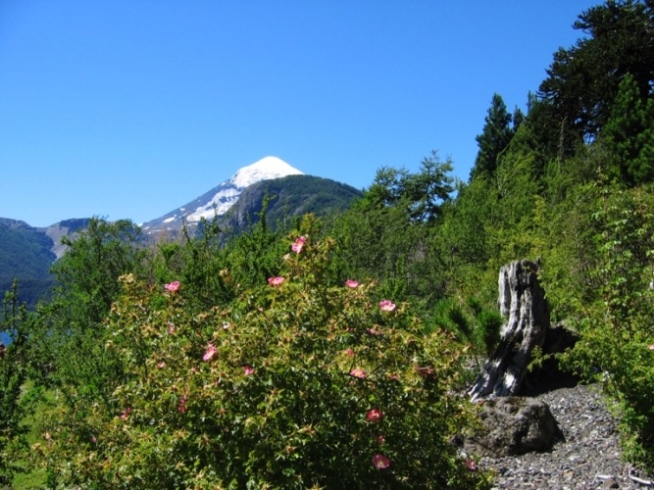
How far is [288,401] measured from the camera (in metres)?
2.92

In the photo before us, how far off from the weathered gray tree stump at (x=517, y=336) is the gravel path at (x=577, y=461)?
108 cm

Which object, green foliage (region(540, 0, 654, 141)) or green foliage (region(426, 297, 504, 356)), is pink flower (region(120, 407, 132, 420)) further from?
green foliage (region(540, 0, 654, 141))

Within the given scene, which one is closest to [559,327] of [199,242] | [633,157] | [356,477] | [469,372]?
[469,372]

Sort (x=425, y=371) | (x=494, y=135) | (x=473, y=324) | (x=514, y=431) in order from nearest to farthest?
(x=425, y=371), (x=514, y=431), (x=473, y=324), (x=494, y=135)

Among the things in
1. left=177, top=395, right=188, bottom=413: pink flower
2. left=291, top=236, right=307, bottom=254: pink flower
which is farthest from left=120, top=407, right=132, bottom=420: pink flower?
left=291, top=236, right=307, bottom=254: pink flower

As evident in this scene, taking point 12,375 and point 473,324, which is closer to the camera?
point 12,375

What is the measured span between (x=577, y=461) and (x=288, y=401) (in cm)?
379

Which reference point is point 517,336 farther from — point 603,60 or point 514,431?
point 603,60

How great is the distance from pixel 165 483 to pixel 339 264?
6.52 m

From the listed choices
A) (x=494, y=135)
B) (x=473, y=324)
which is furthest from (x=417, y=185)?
(x=473, y=324)

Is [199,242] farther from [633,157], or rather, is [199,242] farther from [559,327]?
[633,157]

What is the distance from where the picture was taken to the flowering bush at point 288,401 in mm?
2869

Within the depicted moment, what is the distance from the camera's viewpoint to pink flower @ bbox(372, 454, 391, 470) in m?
2.86

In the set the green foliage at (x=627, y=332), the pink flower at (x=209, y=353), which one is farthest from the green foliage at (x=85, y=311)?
the green foliage at (x=627, y=332)
